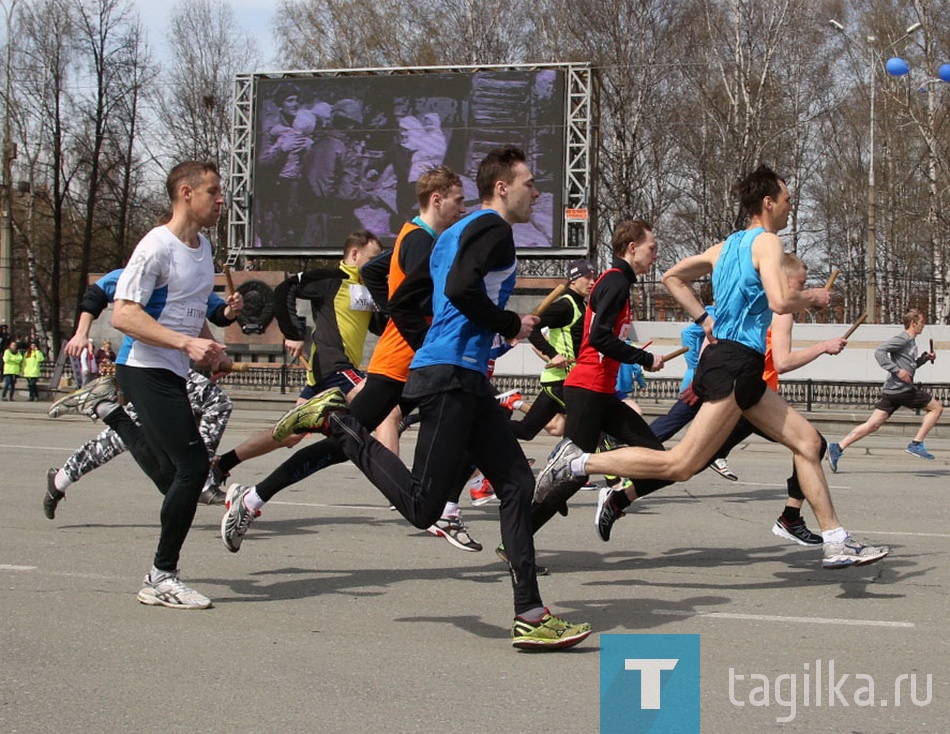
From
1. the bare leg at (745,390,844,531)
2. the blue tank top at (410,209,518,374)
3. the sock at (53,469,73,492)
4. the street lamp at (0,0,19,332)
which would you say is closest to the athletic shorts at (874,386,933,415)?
the bare leg at (745,390,844,531)

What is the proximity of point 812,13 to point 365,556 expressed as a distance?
34.7 metres

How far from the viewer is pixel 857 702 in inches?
168

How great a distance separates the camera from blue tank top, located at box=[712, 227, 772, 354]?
605 cm

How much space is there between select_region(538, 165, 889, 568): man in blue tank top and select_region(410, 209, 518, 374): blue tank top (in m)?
1.17

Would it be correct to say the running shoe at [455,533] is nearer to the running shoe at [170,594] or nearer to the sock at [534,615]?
the running shoe at [170,594]

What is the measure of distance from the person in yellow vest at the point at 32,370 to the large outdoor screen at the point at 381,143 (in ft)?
20.7

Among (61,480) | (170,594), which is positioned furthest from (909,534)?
(61,480)

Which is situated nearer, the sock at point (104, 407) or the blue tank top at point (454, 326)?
the blue tank top at point (454, 326)

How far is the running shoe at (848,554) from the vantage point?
6.10 metres

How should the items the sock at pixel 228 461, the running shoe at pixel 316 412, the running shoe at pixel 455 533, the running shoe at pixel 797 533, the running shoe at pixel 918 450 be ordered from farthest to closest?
the running shoe at pixel 918 450 → the sock at pixel 228 461 → the running shoe at pixel 797 533 → the running shoe at pixel 455 533 → the running shoe at pixel 316 412

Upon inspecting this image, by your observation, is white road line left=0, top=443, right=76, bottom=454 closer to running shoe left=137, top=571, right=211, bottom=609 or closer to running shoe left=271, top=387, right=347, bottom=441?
running shoe left=137, top=571, right=211, bottom=609

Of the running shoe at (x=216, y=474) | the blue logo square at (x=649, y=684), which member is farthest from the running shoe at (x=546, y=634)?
the running shoe at (x=216, y=474)

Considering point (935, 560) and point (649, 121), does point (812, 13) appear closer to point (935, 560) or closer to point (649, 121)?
point (649, 121)

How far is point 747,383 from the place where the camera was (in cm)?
598
